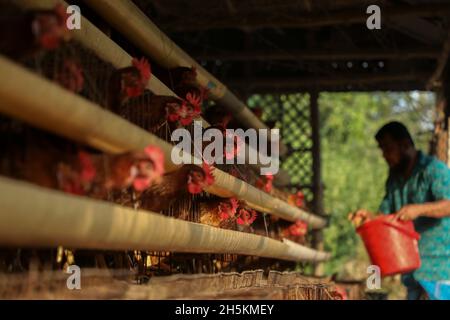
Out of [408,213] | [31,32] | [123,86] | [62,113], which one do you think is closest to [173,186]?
[123,86]

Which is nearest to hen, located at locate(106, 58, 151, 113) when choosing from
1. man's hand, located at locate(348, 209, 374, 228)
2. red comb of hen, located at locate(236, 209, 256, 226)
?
red comb of hen, located at locate(236, 209, 256, 226)

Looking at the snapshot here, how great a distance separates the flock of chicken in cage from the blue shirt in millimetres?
1764

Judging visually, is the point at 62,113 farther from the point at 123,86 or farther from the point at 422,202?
the point at 422,202

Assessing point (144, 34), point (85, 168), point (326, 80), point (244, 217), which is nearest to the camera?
point (85, 168)

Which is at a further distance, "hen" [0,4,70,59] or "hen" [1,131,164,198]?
"hen" [1,131,164,198]

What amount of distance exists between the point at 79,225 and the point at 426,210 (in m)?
3.54

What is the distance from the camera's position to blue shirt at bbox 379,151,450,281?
17.7 feet

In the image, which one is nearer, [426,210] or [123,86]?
[123,86]

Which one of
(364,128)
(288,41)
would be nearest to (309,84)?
(288,41)

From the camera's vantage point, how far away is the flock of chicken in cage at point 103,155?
7.26 feet

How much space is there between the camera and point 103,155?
240 centimetres

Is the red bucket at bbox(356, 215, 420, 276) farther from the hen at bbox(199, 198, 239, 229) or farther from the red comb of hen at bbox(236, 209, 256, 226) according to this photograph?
the hen at bbox(199, 198, 239, 229)

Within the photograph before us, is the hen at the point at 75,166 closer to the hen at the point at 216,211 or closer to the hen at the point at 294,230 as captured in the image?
the hen at the point at 216,211

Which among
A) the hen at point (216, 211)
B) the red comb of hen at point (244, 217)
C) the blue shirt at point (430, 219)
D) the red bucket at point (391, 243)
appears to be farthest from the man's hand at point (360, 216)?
the hen at point (216, 211)
